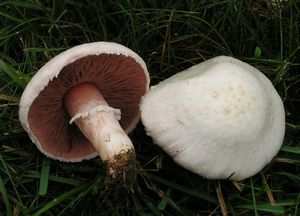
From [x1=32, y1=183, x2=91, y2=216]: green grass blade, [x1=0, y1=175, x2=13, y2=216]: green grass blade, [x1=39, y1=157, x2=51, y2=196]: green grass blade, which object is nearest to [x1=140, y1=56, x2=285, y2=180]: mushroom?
[x1=32, y1=183, x2=91, y2=216]: green grass blade

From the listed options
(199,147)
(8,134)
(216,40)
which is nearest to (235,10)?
(216,40)

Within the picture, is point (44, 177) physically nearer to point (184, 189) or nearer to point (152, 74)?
point (184, 189)

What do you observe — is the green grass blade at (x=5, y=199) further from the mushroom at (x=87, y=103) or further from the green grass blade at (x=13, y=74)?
the green grass blade at (x=13, y=74)

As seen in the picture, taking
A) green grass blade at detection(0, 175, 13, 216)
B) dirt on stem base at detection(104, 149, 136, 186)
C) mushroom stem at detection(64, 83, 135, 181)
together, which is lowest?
green grass blade at detection(0, 175, 13, 216)

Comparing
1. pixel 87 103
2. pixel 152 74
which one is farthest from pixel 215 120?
pixel 152 74

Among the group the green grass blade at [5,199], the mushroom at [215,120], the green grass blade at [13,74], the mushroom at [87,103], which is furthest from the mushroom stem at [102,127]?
the green grass blade at [5,199]

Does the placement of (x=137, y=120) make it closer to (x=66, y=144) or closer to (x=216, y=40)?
(x=66, y=144)

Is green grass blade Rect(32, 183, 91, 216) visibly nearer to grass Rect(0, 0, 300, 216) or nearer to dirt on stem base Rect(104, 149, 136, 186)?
grass Rect(0, 0, 300, 216)
